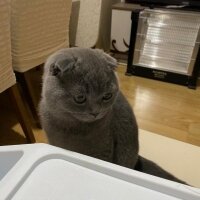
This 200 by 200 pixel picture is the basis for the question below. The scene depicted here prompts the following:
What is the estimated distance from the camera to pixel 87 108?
24.0 inches

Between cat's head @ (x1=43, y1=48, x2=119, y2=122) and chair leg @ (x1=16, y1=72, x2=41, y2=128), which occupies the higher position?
cat's head @ (x1=43, y1=48, x2=119, y2=122)

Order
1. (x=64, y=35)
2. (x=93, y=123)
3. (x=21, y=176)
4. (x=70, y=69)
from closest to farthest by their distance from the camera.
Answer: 1. (x=21, y=176)
2. (x=70, y=69)
3. (x=93, y=123)
4. (x=64, y=35)

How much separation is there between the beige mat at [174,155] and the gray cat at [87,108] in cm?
19

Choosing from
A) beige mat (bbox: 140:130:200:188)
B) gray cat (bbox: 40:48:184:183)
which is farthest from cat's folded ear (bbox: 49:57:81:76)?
beige mat (bbox: 140:130:200:188)

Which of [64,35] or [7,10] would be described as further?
[64,35]

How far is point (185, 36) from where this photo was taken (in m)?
1.95

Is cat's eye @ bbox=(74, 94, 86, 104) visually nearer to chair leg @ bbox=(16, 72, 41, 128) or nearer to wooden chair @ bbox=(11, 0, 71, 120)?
wooden chair @ bbox=(11, 0, 71, 120)

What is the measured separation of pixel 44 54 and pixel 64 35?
17 centimetres

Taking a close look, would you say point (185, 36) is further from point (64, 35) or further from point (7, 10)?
point (7, 10)

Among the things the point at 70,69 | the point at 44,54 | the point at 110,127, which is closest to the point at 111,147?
the point at 110,127

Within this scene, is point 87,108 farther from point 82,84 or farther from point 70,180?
point 70,180

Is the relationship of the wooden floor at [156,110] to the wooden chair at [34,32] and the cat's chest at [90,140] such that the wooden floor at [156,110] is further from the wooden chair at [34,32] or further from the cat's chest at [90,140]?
the cat's chest at [90,140]

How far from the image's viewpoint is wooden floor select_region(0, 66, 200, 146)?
1.46 meters

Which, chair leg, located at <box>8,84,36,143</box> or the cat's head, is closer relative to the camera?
the cat's head
